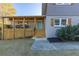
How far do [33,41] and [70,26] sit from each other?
0.47 m

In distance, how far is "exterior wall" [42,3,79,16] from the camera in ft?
4.17

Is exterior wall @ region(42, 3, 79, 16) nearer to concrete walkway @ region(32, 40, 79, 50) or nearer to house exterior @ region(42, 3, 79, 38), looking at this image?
house exterior @ region(42, 3, 79, 38)

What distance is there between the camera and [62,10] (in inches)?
51.6

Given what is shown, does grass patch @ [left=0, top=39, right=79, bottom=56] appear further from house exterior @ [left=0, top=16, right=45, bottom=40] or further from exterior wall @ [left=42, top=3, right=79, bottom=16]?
exterior wall @ [left=42, top=3, right=79, bottom=16]

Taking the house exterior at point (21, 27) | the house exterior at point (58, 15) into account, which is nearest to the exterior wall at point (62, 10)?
the house exterior at point (58, 15)

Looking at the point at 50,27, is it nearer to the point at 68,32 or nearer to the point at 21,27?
the point at 68,32

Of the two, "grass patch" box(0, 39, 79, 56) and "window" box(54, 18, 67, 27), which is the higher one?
"window" box(54, 18, 67, 27)

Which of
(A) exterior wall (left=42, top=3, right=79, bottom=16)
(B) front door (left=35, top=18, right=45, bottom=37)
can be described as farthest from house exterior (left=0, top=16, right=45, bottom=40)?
(A) exterior wall (left=42, top=3, right=79, bottom=16)

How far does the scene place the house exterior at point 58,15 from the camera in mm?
1270

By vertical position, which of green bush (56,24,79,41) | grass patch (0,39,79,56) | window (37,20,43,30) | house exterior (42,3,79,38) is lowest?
grass patch (0,39,79,56)

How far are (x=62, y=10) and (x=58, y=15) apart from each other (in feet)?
0.25

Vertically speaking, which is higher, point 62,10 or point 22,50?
point 62,10

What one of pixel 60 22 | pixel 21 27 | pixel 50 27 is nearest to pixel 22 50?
pixel 21 27

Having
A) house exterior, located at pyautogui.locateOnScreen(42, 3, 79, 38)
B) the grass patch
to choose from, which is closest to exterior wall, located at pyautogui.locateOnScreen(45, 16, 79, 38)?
house exterior, located at pyautogui.locateOnScreen(42, 3, 79, 38)
